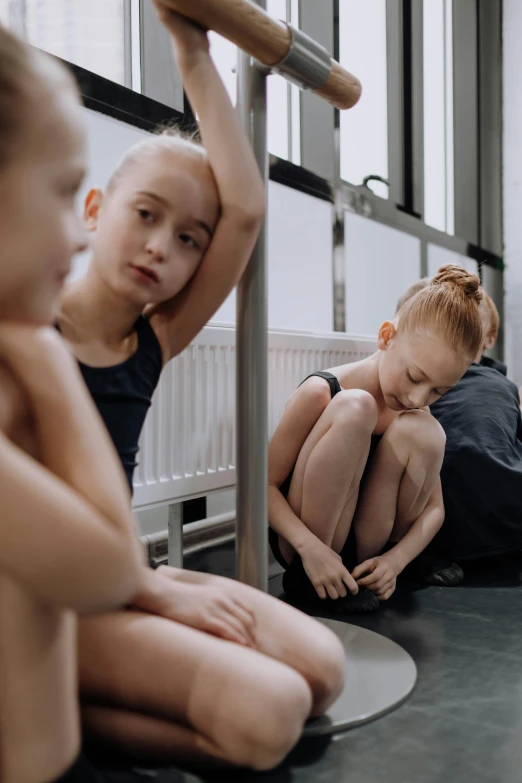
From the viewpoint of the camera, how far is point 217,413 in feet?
4.10

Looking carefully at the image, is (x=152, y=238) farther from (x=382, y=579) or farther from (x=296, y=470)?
(x=382, y=579)

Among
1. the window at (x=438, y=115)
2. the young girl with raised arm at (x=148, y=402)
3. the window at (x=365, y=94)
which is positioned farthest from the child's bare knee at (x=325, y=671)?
the window at (x=438, y=115)

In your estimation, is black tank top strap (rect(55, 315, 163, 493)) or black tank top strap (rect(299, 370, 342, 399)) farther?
black tank top strap (rect(299, 370, 342, 399))

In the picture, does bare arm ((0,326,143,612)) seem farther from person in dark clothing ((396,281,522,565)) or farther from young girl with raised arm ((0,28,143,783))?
person in dark clothing ((396,281,522,565))

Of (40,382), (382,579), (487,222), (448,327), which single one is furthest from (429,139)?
(40,382)

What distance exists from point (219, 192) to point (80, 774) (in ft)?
1.71

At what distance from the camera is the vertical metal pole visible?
804 mm

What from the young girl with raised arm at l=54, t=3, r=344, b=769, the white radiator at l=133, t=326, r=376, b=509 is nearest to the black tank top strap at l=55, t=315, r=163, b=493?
the young girl with raised arm at l=54, t=3, r=344, b=769

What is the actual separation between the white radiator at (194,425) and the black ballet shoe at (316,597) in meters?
0.20

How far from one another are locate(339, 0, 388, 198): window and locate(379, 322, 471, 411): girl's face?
Result: 117 cm

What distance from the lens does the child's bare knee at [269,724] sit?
1.87 ft

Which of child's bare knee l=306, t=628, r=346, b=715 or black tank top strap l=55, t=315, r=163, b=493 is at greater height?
black tank top strap l=55, t=315, r=163, b=493

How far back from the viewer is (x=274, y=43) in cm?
71

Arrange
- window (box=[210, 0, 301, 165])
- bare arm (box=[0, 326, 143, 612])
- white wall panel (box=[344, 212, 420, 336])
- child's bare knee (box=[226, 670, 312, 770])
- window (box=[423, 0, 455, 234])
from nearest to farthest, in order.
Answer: bare arm (box=[0, 326, 143, 612]) < child's bare knee (box=[226, 670, 312, 770]) < window (box=[210, 0, 301, 165]) < white wall panel (box=[344, 212, 420, 336]) < window (box=[423, 0, 455, 234])
